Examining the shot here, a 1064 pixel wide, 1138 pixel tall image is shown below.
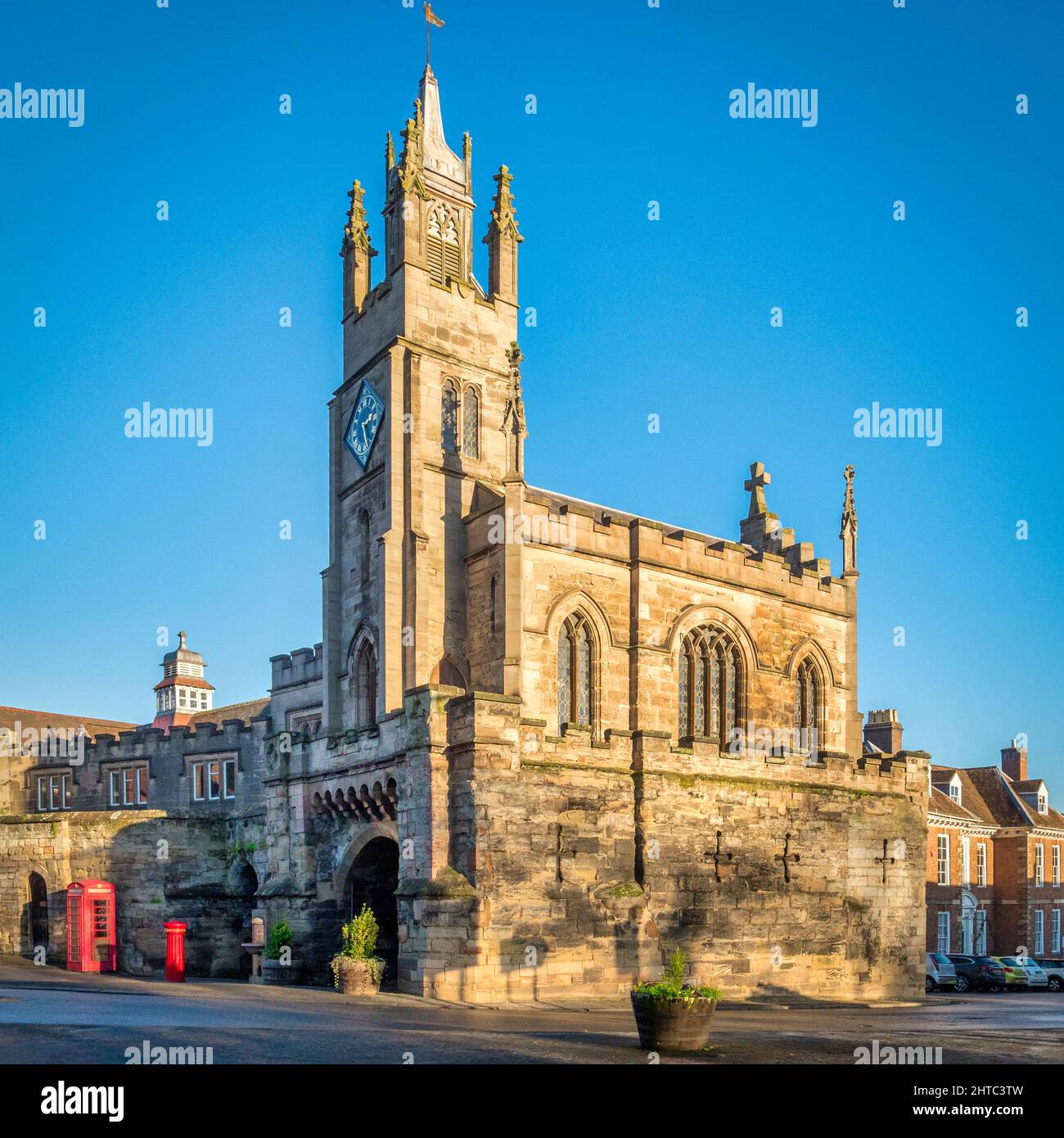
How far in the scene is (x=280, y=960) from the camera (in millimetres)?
27984

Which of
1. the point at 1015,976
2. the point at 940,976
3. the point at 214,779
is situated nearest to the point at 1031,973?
the point at 1015,976

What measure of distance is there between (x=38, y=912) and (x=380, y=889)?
13.1 m

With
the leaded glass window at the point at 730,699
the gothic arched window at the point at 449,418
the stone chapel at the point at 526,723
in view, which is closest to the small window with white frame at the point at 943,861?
the stone chapel at the point at 526,723

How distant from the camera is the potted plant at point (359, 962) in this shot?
80.5ft

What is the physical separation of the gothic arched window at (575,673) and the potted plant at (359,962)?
6.69 m

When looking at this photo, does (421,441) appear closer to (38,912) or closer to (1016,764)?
(38,912)

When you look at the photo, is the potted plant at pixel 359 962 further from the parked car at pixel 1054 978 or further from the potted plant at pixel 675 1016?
the parked car at pixel 1054 978

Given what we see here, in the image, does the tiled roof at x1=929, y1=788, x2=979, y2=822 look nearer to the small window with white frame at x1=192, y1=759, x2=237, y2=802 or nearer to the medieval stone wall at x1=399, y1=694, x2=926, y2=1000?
the medieval stone wall at x1=399, y1=694, x2=926, y2=1000

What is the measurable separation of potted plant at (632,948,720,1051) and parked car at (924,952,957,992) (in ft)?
85.2
